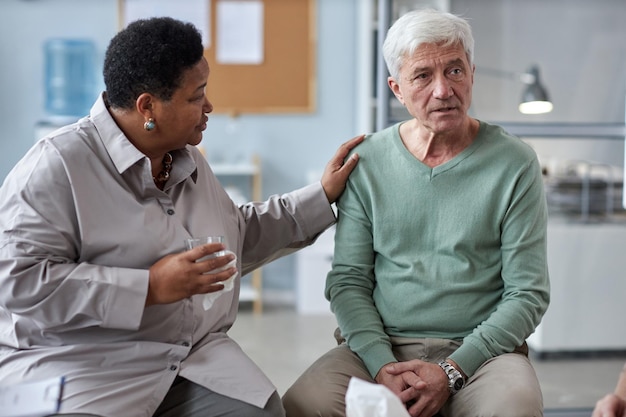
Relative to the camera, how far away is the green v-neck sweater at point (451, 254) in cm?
173

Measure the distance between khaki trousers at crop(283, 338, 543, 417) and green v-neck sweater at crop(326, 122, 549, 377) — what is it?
1.1 inches

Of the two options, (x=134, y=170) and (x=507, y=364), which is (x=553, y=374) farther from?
(x=134, y=170)

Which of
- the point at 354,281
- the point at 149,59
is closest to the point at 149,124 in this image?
the point at 149,59

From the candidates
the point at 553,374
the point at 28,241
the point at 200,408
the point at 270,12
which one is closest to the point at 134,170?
the point at 28,241

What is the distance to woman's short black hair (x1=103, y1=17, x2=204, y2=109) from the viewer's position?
1.54 metres

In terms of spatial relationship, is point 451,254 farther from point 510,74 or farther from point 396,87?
point 510,74

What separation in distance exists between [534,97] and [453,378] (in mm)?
1449

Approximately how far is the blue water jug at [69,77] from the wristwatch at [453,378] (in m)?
3.45

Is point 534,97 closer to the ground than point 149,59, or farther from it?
closer to the ground

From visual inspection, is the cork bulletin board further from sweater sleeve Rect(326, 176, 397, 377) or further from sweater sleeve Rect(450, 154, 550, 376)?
sweater sleeve Rect(450, 154, 550, 376)

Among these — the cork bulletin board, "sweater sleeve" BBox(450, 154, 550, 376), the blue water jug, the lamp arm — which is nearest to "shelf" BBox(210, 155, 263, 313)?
the cork bulletin board

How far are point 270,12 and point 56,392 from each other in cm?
364

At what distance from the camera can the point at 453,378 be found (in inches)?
65.4

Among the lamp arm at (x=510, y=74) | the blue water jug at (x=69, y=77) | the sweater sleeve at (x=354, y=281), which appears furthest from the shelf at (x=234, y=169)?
the sweater sleeve at (x=354, y=281)
